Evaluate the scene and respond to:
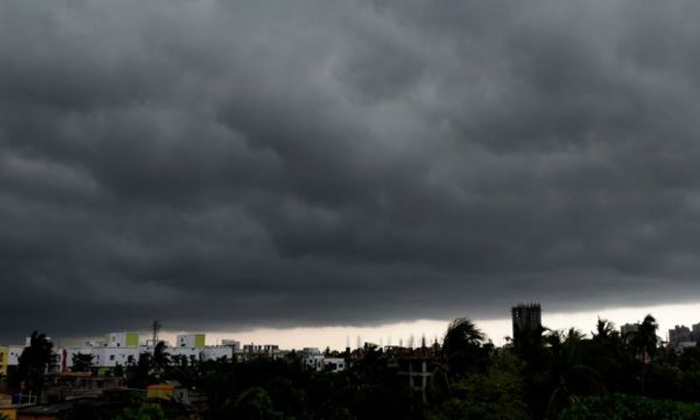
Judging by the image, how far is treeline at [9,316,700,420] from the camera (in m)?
39.8

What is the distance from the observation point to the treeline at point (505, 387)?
39750 mm

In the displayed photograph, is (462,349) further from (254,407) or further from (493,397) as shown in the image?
(254,407)

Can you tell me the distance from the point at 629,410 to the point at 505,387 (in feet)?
48.0

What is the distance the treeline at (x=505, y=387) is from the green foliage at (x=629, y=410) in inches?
1.6

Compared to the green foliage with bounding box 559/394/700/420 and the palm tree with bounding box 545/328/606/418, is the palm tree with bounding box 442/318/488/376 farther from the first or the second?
the green foliage with bounding box 559/394/700/420

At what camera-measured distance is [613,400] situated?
28.5 metres

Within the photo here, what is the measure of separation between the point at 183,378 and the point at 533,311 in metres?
88.9

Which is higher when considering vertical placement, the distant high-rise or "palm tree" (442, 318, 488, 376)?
the distant high-rise

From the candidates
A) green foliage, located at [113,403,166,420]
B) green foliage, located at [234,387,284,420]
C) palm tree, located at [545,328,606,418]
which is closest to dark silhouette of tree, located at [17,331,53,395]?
green foliage, located at [234,387,284,420]

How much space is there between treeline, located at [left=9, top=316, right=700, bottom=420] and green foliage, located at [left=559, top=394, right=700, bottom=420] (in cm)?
4

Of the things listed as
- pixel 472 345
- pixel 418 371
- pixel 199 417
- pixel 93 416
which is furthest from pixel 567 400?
pixel 418 371

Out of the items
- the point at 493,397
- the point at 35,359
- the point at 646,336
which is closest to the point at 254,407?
the point at 493,397

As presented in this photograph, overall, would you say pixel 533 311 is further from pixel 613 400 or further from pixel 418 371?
pixel 613 400

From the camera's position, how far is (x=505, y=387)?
42.1 m
